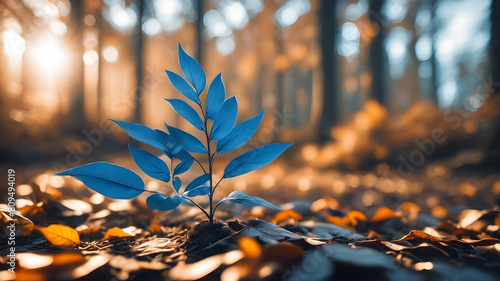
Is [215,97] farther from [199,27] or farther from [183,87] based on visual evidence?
[199,27]

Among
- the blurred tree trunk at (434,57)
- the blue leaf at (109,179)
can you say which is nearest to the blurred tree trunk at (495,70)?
the blue leaf at (109,179)

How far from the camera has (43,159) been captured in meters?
5.77

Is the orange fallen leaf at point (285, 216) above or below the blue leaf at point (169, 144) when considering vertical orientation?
below

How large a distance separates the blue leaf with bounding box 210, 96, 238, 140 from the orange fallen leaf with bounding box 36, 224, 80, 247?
0.55 meters

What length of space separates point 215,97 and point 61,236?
0.66 m

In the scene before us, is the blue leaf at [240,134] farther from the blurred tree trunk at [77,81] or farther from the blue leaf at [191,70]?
the blurred tree trunk at [77,81]

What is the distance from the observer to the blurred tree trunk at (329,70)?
6062 millimetres

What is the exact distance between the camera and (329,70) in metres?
6.06

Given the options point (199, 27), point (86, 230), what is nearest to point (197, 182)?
point (86, 230)

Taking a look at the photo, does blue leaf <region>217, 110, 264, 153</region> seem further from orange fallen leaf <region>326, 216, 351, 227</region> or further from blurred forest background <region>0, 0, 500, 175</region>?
blurred forest background <region>0, 0, 500, 175</region>

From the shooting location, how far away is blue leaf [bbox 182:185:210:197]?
2.52ft

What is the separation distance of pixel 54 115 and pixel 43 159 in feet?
15.7

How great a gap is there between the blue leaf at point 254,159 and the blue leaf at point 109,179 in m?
0.28

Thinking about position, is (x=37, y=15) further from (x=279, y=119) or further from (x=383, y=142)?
(x=279, y=119)
